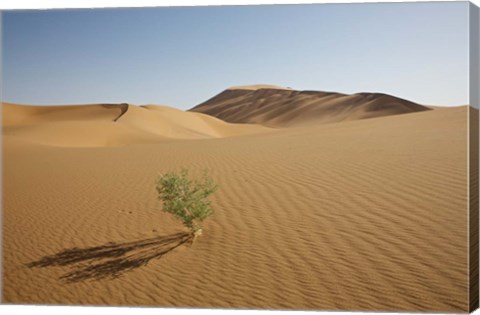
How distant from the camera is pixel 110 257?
24.6ft

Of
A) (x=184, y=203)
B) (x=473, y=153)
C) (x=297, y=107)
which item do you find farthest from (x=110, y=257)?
(x=297, y=107)

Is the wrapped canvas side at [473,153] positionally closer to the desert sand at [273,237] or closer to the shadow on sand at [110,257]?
the desert sand at [273,237]

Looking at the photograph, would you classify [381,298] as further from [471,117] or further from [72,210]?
[72,210]

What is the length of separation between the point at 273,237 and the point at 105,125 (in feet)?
81.7

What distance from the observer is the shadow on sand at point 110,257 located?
23.3 ft

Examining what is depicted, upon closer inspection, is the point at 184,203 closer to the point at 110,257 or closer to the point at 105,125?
the point at 110,257

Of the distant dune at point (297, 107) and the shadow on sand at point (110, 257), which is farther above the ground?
the distant dune at point (297, 107)

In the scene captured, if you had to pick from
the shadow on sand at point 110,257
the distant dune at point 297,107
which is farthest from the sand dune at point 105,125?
the shadow on sand at point 110,257

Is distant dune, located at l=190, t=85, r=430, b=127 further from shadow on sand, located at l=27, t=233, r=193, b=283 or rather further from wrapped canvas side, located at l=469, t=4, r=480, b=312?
wrapped canvas side, located at l=469, t=4, r=480, b=312

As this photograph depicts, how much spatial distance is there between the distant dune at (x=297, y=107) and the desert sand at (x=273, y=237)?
62.0 ft

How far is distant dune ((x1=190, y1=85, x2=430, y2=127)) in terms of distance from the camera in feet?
104

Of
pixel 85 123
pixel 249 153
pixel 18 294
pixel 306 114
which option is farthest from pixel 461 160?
pixel 306 114

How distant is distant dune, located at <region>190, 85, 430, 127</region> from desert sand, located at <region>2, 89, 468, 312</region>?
18887 millimetres

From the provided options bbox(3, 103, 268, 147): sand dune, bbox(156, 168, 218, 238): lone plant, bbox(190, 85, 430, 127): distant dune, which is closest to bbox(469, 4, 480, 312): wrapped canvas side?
bbox(156, 168, 218, 238): lone plant
